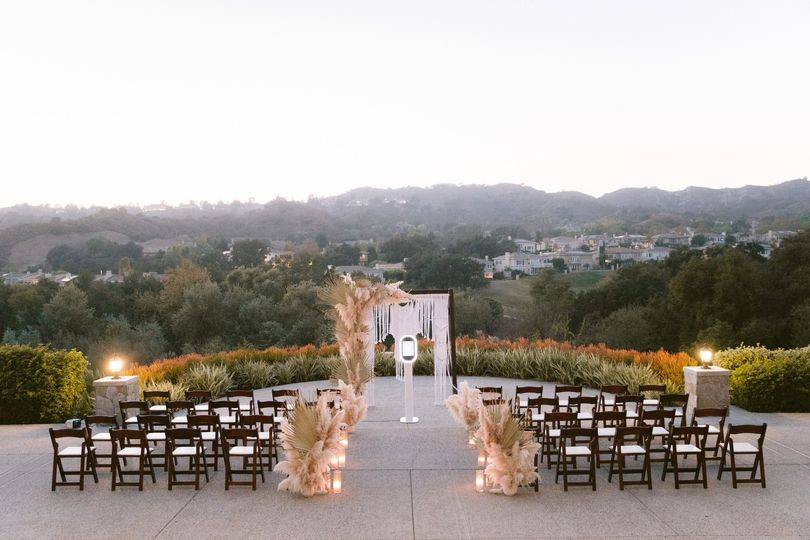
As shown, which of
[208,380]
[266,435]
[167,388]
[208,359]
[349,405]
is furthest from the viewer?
[208,359]

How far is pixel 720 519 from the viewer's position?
7332mm

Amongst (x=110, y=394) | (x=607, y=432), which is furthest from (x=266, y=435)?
(x=607, y=432)

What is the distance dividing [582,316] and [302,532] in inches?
1410

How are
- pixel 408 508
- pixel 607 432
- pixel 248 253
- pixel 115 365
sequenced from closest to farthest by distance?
pixel 408 508 → pixel 607 432 → pixel 115 365 → pixel 248 253

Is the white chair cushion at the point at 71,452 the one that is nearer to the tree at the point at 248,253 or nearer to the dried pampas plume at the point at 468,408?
the dried pampas plume at the point at 468,408

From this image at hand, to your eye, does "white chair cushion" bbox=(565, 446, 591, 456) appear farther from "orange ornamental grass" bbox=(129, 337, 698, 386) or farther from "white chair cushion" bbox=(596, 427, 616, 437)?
"orange ornamental grass" bbox=(129, 337, 698, 386)

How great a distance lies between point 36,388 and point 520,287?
118 feet

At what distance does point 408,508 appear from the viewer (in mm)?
7801

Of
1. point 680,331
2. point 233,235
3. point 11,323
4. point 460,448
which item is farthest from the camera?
point 233,235

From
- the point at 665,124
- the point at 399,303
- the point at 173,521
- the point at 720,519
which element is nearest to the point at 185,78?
the point at 399,303

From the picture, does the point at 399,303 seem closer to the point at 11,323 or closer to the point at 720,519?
the point at 720,519

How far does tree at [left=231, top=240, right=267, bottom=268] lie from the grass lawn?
60.3 feet

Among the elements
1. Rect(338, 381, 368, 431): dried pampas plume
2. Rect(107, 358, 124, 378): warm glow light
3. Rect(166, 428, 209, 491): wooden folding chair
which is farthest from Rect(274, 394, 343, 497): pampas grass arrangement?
Rect(107, 358, 124, 378): warm glow light

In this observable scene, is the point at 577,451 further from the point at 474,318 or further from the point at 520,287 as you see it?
the point at 520,287
